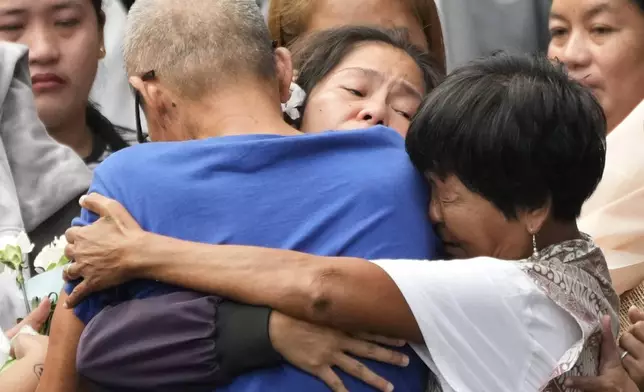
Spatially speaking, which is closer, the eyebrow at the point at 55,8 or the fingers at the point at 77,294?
the fingers at the point at 77,294

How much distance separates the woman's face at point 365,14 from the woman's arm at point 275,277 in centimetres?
153

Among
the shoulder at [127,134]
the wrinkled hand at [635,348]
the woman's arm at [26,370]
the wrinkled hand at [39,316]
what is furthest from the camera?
the shoulder at [127,134]

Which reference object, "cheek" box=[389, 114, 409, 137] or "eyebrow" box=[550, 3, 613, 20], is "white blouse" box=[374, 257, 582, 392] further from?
"eyebrow" box=[550, 3, 613, 20]

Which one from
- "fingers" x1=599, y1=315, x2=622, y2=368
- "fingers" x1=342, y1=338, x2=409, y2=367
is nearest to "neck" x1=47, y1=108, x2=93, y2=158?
"fingers" x1=342, y1=338, x2=409, y2=367

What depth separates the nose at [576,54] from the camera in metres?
3.59

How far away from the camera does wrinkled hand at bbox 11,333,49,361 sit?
106 inches

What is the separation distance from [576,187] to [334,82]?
0.72 meters

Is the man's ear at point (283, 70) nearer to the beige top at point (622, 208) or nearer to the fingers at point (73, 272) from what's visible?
the fingers at point (73, 272)

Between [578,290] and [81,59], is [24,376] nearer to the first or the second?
[578,290]

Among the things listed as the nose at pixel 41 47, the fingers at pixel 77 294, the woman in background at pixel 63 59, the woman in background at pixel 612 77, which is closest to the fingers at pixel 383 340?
the fingers at pixel 77 294

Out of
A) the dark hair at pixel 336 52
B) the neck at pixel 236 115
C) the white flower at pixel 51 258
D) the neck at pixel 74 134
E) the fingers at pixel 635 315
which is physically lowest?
the neck at pixel 74 134

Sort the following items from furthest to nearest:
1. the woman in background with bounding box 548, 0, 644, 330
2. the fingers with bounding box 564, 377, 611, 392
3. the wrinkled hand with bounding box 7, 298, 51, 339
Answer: the woman in background with bounding box 548, 0, 644, 330
the wrinkled hand with bounding box 7, 298, 51, 339
the fingers with bounding box 564, 377, 611, 392

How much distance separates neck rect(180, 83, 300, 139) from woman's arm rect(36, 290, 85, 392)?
1.37 ft

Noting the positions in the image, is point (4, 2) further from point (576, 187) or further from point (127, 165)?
point (576, 187)
